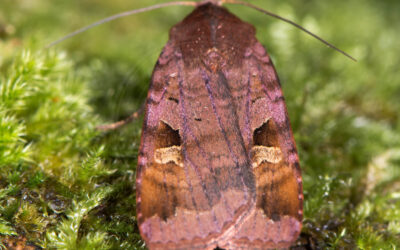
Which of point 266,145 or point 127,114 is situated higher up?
point 266,145

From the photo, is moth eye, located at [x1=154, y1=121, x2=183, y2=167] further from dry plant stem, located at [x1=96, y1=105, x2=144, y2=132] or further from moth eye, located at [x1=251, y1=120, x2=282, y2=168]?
dry plant stem, located at [x1=96, y1=105, x2=144, y2=132]

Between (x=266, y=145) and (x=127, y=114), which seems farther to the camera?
(x=127, y=114)

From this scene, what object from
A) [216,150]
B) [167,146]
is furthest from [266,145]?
[167,146]

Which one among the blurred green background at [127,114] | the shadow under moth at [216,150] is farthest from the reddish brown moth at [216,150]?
the blurred green background at [127,114]

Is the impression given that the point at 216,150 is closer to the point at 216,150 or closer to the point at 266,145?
the point at 216,150

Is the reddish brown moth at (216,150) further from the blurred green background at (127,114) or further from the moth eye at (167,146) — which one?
the blurred green background at (127,114)

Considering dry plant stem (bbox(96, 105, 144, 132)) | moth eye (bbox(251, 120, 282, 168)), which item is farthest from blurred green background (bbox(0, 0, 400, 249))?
moth eye (bbox(251, 120, 282, 168))

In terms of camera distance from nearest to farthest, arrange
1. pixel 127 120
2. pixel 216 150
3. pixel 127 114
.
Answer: pixel 216 150 < pixel 127 120 < pixel 127 114
